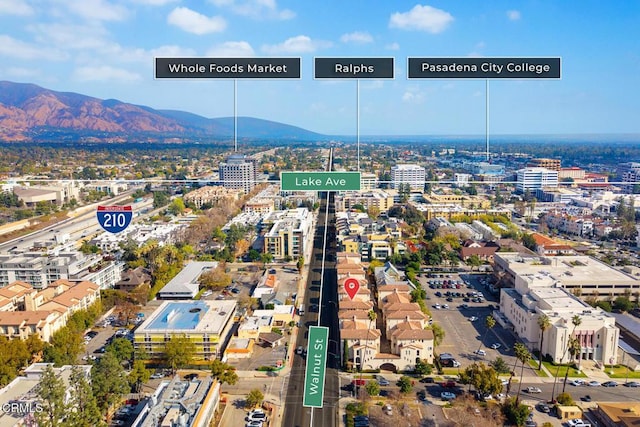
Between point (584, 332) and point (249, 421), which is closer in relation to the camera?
point (249, 421)

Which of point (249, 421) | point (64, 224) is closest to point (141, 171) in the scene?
point (64, 224)

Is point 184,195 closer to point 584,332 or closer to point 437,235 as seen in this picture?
point 437,235

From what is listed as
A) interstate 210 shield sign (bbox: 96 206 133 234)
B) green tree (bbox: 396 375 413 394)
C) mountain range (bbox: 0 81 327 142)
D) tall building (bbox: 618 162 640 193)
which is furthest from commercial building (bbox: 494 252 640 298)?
mountain range (bbox: 0 81 327 142)

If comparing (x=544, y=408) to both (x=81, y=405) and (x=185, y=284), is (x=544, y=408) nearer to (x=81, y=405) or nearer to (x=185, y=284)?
(x=81, y=405)

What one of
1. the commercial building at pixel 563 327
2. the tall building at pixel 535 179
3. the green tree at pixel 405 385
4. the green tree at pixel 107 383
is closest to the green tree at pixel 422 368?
the green tree at pixel 405 385

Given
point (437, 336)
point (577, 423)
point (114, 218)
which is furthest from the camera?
point (437, 336)

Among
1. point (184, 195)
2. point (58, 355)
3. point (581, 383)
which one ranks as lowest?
point (581, 383)

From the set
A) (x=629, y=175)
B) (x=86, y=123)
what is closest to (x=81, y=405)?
(x=629, y=175)
